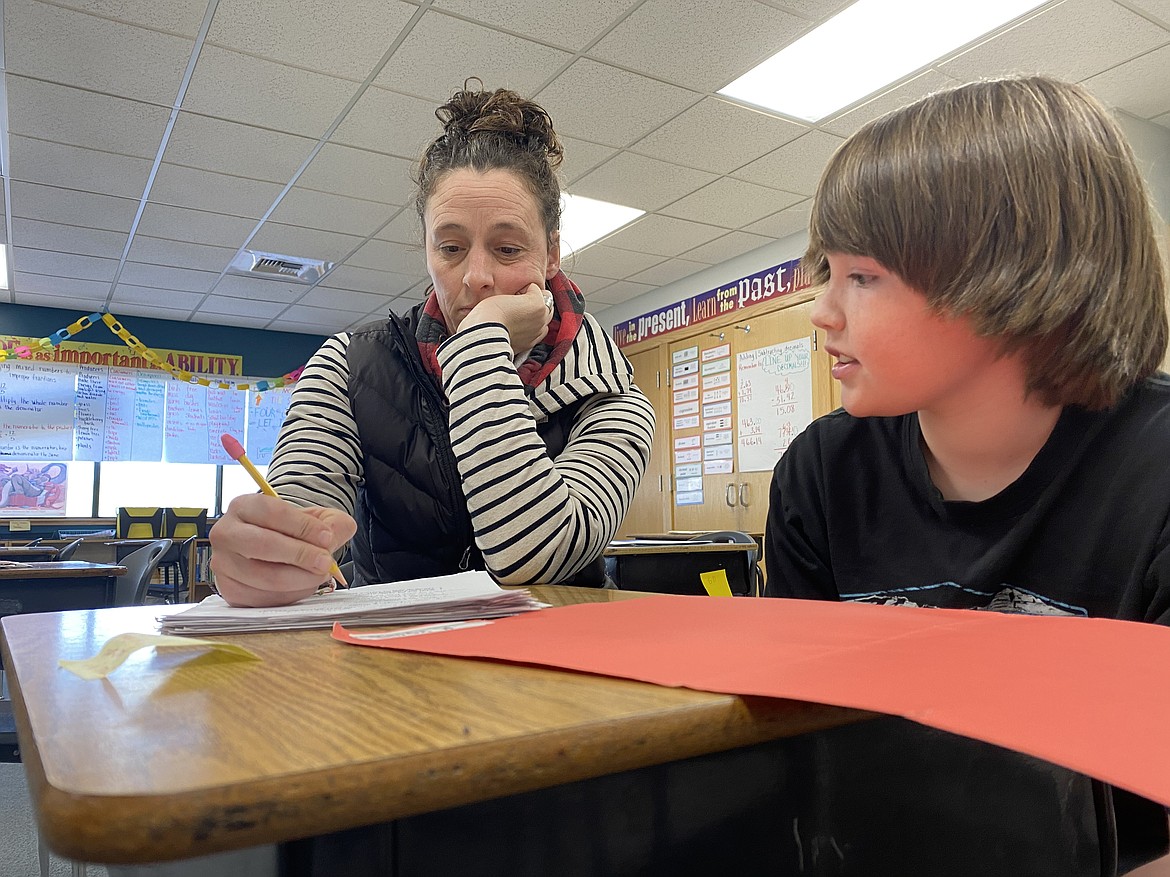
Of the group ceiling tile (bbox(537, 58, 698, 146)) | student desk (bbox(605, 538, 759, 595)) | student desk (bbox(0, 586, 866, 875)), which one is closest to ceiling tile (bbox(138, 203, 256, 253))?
ceiling tile (bbox(537, 58, 698, 146))

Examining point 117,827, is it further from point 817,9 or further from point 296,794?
point 817,9

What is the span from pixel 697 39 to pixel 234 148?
210 centimetres

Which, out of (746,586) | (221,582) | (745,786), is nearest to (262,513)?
(221,582)

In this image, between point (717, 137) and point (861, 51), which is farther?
point (717, 137)

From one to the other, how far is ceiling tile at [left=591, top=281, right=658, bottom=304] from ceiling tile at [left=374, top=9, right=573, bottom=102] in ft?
8.78

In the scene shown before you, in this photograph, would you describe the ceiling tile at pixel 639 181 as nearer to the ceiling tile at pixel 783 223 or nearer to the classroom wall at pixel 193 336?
the ceiling tile at pixel 783 223

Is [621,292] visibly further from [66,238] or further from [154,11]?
[154,11]

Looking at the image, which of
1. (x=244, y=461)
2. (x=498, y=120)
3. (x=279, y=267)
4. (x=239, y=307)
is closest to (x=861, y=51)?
(x=498, y=120)

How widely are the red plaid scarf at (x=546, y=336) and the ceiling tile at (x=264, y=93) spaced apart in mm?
2347

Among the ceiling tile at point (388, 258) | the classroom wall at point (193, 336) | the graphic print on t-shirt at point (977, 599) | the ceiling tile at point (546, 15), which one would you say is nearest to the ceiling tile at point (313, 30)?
the ceiling tile at point (546, 15)

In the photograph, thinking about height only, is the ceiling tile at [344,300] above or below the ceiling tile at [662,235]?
below

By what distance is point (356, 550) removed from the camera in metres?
1.26

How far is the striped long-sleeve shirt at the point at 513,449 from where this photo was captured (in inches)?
38.1

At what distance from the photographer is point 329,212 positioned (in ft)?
14.7
